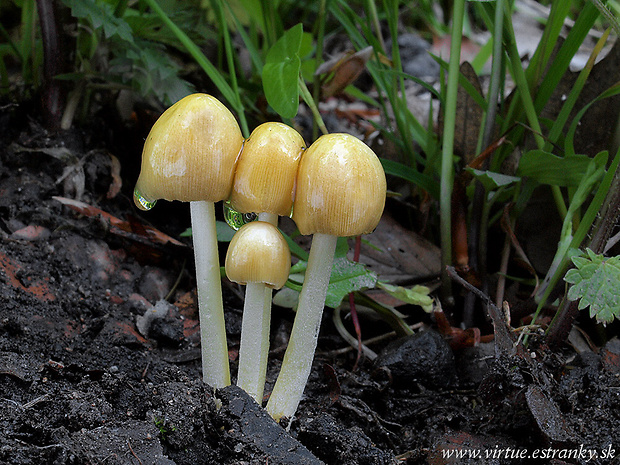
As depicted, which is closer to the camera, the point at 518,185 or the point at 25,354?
the point at 25,354

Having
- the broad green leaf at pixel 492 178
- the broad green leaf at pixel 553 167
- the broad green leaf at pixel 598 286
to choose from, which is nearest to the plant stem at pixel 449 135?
the broad green leaf at pixel 492 178

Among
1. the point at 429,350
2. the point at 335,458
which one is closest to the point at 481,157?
the point at 429,350

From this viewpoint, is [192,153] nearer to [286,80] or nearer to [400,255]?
[286,80]

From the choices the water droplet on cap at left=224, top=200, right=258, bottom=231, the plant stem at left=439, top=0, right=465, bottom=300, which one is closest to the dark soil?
the plant stem at left=439, top=0, right=465, bottom=300

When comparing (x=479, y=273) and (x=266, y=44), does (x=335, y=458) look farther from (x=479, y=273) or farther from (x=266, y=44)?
(x=266, y=44)

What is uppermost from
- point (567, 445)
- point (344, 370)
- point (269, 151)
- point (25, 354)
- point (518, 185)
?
point (269, 151)

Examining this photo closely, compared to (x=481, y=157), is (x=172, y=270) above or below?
below
